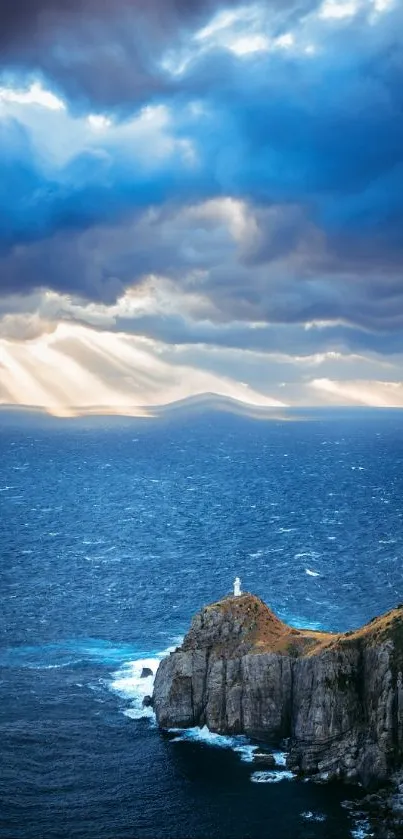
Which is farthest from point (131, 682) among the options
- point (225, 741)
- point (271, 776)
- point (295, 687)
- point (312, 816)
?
point (312, 816)

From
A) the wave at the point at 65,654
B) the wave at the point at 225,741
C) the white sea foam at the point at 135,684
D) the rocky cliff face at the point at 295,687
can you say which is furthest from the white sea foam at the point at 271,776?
the wave at the point at 65,654

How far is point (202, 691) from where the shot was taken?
354ft

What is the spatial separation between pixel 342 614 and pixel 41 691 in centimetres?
5822

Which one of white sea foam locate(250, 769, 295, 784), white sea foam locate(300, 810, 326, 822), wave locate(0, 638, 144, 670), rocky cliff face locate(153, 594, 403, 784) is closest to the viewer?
white sea foam locate(300, 810, 326, 822)

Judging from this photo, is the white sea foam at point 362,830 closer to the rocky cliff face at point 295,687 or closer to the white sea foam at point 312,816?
the white sea foam at point 312,816

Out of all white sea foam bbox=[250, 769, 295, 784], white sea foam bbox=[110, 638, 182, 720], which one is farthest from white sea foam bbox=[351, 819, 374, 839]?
white sea foam bbox=[110, 638, 182, 720]

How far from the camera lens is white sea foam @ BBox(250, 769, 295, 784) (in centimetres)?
9419

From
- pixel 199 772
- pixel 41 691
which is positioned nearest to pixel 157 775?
pixel 199 772

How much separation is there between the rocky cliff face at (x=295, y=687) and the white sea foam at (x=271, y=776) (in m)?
2.04

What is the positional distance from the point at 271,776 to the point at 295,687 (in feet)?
39.0

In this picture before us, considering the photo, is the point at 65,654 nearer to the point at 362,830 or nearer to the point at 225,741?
the point at 225,741

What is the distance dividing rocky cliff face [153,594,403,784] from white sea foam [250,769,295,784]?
6.70ft

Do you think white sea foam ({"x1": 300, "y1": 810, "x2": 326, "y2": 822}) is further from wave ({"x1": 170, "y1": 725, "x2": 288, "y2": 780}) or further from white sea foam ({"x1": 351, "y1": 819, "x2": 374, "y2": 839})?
wave ({"x1": 170, "y1": 725, "x2": 288, "y2": 780})

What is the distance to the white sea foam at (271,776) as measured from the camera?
3708 inches
